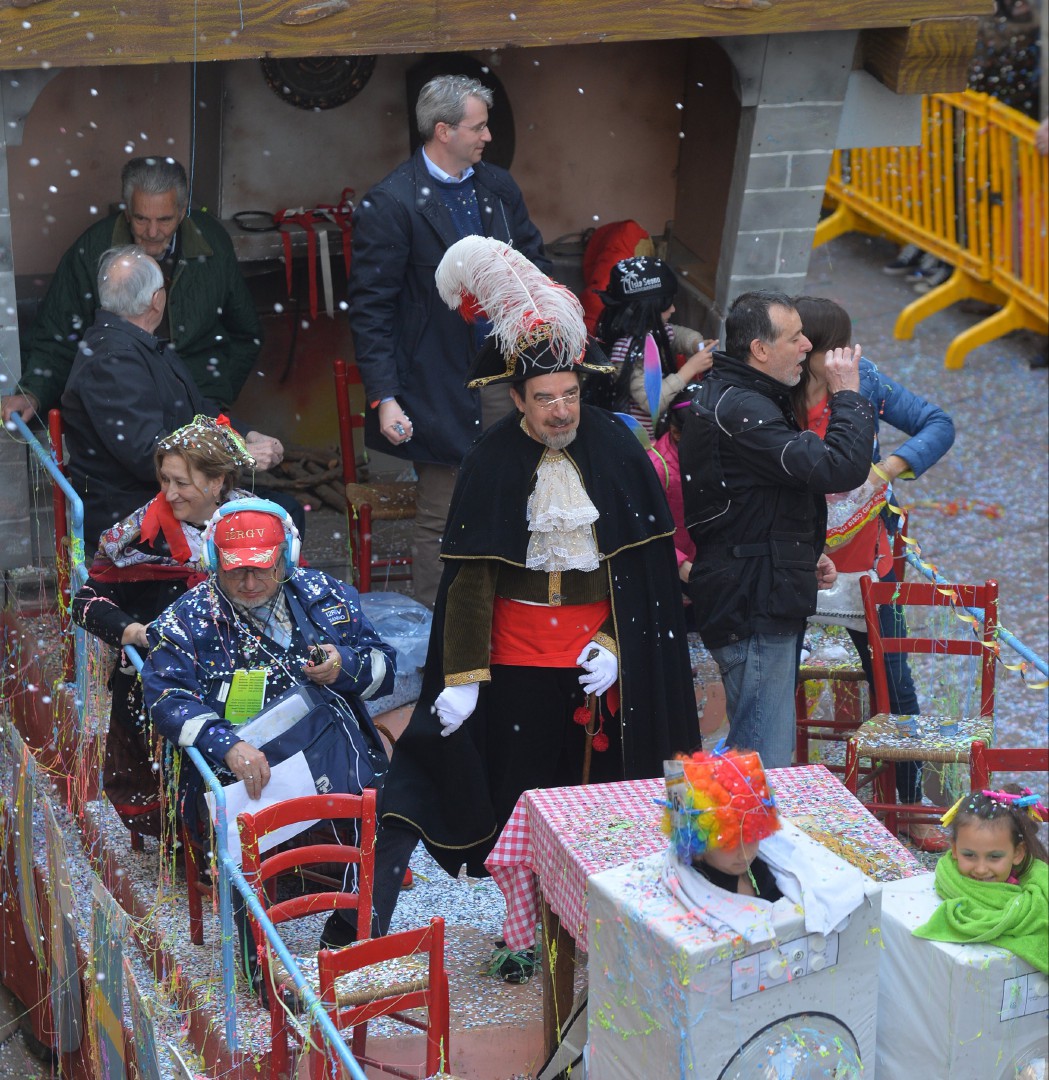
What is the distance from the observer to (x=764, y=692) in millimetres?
4965

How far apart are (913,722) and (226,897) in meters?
2.47

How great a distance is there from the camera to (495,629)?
463 centimetres

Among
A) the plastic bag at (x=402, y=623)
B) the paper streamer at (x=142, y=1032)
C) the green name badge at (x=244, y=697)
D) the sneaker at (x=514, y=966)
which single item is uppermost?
the green name badge at (x=244, y=697)

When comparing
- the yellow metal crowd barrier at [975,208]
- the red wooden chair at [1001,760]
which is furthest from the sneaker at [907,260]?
the red wooden chair at [1001,760]

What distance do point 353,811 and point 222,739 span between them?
1.36ft

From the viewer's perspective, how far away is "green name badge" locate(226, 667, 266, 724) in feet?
15.3

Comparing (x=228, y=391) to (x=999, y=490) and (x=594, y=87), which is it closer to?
(x=594, y=87)

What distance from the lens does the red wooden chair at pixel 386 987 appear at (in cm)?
385

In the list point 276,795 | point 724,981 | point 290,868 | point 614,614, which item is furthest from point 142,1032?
point 724,981

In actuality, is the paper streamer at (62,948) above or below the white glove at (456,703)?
below

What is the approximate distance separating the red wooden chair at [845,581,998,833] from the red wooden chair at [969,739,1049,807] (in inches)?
14.6

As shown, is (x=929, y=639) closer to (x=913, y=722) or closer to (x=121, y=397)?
(x=913, y=722)

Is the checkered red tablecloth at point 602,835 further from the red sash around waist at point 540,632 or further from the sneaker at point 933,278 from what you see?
the sneaker at point 933,278

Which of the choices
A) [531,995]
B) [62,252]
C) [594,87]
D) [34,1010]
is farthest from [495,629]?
[594,87]
